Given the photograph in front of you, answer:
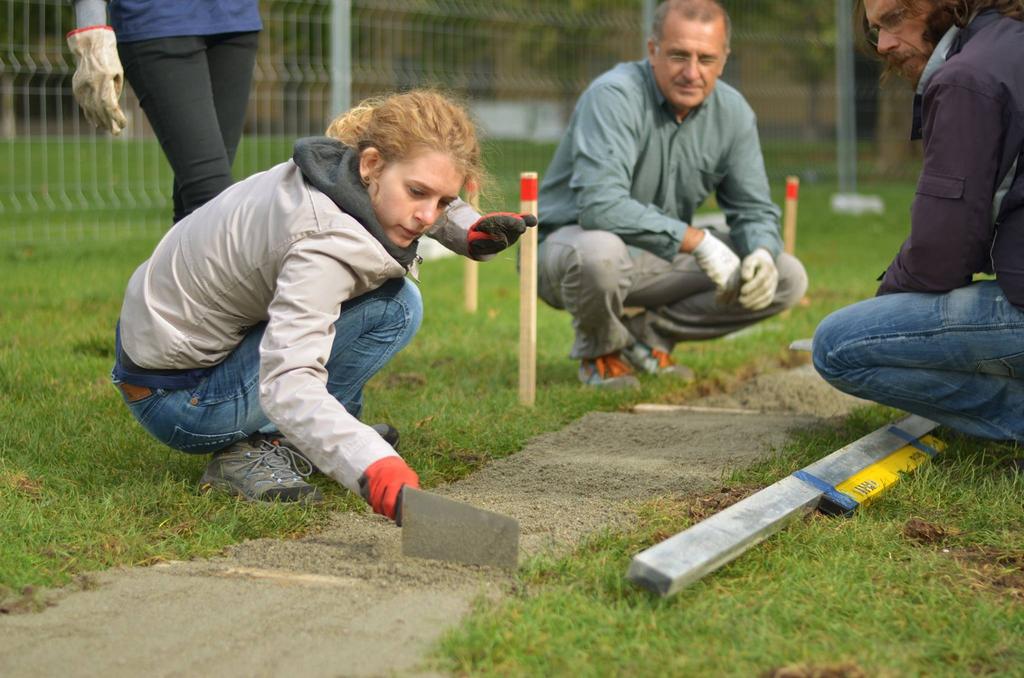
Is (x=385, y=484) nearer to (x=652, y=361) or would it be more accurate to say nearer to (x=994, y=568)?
(x=994, y=568)

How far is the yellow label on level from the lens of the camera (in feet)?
10.2

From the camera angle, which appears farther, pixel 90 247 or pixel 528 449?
pixel 90 247

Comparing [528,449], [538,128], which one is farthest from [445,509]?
[538,128]

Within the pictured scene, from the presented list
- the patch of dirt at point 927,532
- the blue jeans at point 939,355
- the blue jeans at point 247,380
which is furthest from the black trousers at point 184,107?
the patch of dirt at point 927,532

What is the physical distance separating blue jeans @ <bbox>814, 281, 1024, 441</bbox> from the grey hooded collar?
1358 mm

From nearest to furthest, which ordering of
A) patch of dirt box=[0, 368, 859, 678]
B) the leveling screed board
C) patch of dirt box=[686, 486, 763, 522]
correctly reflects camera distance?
1. patch of dirt box=[0, 368, 859, 678]
2. the leveling screed board
3. patch of dirt box=[686, 486, 763, 522]

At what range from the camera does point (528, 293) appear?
436 centimetres

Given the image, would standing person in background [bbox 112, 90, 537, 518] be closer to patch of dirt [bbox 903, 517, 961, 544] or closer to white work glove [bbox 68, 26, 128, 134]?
white work glove [bbox 68, 26, 128, 134]

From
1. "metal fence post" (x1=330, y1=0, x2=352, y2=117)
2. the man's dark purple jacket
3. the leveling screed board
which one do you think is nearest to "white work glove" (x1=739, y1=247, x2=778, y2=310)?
the leveling screed board

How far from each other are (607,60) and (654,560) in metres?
9.88

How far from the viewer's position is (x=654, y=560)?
244 cm

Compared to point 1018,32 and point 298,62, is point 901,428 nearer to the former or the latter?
point 1018,32

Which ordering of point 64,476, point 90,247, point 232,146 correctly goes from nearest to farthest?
point 64,476, point 232,146, point 90,247

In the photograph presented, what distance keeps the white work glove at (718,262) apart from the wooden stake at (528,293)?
0.66m
